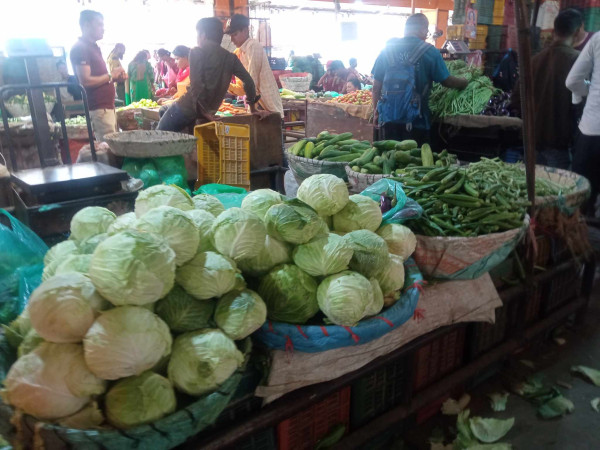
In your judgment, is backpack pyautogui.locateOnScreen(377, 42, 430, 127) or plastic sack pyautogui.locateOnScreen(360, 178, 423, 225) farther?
backpack pyautogui.locateOnScreen(377, 42, 430, 127)

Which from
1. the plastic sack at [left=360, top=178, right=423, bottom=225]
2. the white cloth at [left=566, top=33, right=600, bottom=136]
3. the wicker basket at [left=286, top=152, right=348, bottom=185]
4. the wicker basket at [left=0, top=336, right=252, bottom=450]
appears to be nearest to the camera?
the wicker basket at [left=0, top=336, right=252, bottom=450]

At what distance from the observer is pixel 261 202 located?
1.98 metres

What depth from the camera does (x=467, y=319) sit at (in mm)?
2410

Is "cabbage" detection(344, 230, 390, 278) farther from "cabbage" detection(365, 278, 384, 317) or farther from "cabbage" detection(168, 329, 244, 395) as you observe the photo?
"cabbage" detection(168, 329, 244, 395)

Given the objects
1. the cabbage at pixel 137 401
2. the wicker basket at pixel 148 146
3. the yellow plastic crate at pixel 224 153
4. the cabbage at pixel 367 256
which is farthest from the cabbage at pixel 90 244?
the yellow plastic crate at pixel 224 153

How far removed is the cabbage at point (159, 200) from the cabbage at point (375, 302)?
85cm

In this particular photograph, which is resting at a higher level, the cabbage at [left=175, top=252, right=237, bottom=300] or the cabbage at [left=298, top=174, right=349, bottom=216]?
the cabbage at [left=298, top=174, right=349, bottom=216]

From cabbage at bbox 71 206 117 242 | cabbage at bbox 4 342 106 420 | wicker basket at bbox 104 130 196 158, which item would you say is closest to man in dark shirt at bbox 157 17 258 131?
wicker basket at bbox 104 130 196 158

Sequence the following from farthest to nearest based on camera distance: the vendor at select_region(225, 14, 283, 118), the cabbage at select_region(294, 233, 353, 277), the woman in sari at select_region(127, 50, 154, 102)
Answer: the woman in sari at select_region(127, 50, 154, 102) < the vendor at select_region(225, 14, 283, 118) < the cabbage at select_region(294, 233, 353, 277)

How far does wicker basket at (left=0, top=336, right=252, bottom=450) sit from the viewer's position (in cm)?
123

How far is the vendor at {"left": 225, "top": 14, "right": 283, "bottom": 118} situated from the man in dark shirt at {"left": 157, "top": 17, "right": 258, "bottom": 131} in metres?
0.59

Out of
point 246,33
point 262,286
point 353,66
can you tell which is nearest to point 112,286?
point 262,286

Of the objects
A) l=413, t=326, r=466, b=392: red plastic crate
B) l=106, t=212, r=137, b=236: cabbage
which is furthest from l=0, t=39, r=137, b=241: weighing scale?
l=413, t=326, r=466, b=392: red plastic crate

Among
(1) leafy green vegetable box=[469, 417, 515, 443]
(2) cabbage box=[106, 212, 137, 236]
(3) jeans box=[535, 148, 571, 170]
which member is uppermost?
(2) cabbage box=[106, 212, 137, 236]
